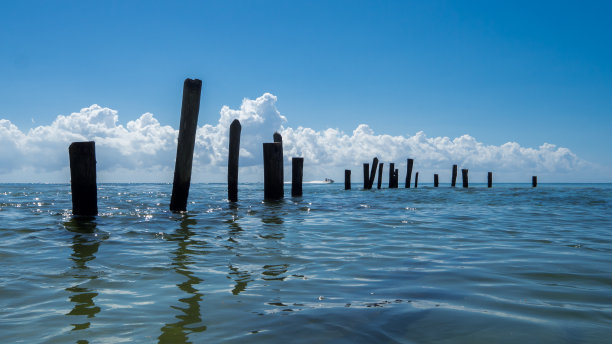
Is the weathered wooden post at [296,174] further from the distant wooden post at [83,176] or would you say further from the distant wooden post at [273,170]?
the distant wooden post at [83,176]

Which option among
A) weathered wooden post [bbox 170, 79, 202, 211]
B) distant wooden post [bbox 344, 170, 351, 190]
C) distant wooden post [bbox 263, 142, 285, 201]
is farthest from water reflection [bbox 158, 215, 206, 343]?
distant wooden post [bbox 344, 170, 351, 190]

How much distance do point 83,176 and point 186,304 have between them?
21.4 ft

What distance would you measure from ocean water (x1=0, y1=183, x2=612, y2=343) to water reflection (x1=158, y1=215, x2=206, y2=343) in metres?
0.01

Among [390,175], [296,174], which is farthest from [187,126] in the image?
[390,175]

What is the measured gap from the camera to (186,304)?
2818 mm

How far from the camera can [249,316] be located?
8.49ft

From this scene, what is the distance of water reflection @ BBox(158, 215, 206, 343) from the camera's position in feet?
7.45

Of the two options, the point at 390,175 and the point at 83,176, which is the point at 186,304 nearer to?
the point at 83,176

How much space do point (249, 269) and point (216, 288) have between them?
0.75m

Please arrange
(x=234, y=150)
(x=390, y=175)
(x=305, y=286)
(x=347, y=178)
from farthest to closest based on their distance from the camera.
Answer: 1. (x=390, y=175)
2. (x=347, y=178)
3. (x=234, y=150)
4. (x=305, y=286)

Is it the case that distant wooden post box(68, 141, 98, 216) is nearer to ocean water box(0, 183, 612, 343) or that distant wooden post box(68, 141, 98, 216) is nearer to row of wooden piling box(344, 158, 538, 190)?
ocean water box(0, 183, 612, 343)

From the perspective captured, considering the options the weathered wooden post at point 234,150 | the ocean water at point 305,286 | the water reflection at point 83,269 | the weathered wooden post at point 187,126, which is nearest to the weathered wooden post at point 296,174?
the weathered wooden post at point 234,150

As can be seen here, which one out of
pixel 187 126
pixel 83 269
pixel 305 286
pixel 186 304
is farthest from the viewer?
pixel 187 126

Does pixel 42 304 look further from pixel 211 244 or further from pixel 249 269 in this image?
pixel 211 244
